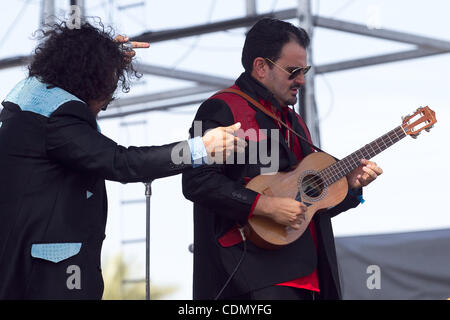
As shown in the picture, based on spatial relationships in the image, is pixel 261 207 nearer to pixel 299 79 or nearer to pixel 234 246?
pixel 234 246

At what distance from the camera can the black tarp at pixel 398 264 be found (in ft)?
18.3

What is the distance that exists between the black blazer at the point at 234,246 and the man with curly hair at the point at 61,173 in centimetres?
54

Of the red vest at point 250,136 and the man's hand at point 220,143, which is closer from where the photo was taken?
the man's hand at point 220,143

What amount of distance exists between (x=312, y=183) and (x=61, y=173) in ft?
4.09

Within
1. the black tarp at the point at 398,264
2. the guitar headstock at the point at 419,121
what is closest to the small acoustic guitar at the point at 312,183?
the guitar headstock at the point at 419,121

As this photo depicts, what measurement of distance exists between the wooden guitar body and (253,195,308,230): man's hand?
1.7 inches

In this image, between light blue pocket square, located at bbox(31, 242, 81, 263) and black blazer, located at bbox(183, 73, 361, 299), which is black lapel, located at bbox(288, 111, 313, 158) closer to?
black blazer, located at bbox(183, 73, 361, 299)

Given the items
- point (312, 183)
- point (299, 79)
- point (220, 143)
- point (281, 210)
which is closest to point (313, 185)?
point (312, 183)

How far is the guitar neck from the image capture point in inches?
138

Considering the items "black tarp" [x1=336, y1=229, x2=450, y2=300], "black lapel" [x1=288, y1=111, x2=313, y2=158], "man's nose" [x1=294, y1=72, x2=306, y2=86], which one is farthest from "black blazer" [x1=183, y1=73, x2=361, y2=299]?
"black tarp" [x1=336, y1=229, x2=450, y2=300]

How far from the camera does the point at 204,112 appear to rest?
3439 mm

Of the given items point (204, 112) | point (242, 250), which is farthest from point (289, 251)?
point (204, 112)

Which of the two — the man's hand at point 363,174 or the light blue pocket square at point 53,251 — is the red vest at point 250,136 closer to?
the man's hand at point 363,174
